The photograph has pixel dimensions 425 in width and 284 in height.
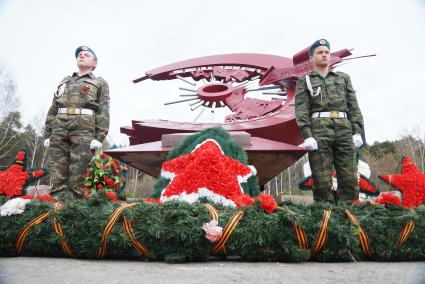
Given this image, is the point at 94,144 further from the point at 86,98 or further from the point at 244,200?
the point at 244,200

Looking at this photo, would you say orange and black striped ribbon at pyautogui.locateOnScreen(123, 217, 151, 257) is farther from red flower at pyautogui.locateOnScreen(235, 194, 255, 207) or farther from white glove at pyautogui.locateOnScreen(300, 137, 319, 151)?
white glove at pyautogui.locateOnScreen(300, 137, 319, 151)

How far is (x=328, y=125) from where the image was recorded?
3.19 metres

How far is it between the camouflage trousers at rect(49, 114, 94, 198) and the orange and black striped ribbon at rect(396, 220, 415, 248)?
2.70 m

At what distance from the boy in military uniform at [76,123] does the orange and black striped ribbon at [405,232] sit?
2615 millimetres

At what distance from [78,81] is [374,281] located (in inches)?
126

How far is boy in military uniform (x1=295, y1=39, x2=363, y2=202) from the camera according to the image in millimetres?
3115

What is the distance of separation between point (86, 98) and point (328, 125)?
2330 mm

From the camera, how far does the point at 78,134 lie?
135 inches

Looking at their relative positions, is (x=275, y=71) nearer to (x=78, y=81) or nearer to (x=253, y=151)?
(x=253, y=151)

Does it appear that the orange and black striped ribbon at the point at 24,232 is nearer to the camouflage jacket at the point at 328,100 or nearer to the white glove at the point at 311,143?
the white glove at the point at 311,143

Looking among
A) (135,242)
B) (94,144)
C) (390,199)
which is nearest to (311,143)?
(390,199)

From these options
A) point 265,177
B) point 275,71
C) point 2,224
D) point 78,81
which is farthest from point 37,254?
point 275,71

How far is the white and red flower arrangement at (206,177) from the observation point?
8.21 feet

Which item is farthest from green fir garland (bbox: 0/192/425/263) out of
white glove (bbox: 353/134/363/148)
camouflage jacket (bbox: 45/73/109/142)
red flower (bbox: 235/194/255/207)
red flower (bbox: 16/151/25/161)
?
red flower (bbox: 16/151/25/161)
